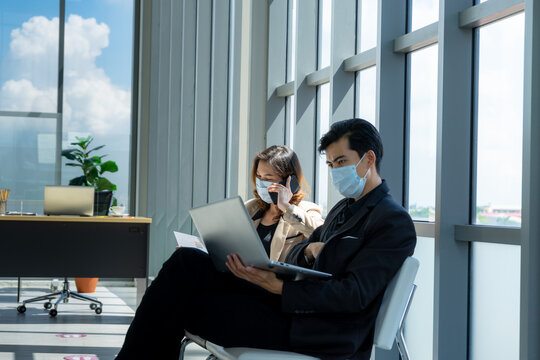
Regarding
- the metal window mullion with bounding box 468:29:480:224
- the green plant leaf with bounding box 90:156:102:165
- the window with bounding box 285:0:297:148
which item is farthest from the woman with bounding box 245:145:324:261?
the green plant leaf with bounding box 90:156:102:165

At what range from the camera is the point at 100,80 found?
7770 mm

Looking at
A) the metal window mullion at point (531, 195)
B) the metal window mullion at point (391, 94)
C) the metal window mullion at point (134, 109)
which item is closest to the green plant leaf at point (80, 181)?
the metal window mullion at point (134, 109)

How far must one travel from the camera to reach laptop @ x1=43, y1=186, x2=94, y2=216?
5199 mm

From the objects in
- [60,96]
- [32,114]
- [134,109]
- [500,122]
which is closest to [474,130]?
[500,122]

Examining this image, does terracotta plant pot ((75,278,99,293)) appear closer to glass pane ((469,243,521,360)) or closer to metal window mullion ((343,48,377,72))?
metal window mullion ((343,48,377,72))

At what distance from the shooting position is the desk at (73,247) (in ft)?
16.1

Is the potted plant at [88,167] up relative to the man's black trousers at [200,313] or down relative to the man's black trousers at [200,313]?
up

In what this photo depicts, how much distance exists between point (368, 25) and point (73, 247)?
2903mm

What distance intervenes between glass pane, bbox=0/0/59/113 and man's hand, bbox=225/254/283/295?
636 cm

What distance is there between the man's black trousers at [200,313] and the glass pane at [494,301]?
843 millimetres

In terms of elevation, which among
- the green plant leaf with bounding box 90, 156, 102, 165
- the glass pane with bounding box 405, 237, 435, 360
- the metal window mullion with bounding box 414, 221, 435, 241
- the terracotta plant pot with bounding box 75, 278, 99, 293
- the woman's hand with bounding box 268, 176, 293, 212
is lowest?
the terracotta plant pot with bounding box 75, 278, 99, 293

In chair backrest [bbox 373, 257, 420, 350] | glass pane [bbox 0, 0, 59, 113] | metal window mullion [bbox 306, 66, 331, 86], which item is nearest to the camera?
chair backrest [bbox 373, 257, 420, 350]

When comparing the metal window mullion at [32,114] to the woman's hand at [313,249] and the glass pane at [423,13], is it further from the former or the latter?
the woman's hand at [313,249]

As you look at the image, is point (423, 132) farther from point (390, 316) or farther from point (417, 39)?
point (390, 316)
